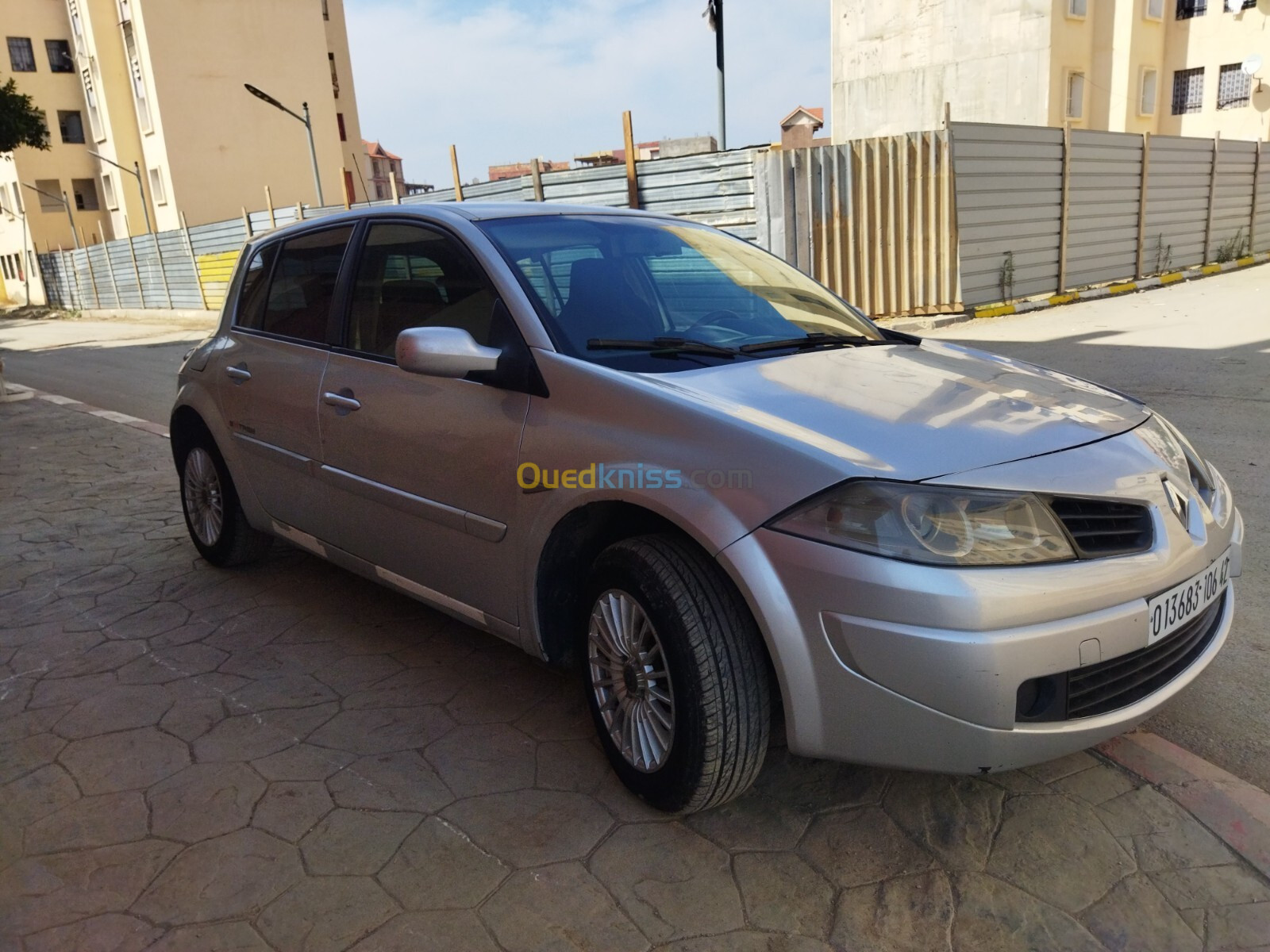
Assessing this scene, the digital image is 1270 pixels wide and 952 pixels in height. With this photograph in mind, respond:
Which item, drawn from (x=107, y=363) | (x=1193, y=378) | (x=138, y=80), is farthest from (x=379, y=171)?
(x=1193, y=378)

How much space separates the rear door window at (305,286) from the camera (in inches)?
147

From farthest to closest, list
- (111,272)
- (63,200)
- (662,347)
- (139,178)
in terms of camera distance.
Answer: (63,200), (139,178), (111,272), (662,347)

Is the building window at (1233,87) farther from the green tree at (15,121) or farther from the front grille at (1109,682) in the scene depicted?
the front grille at (1109,682)

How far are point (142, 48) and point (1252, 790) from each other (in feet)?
142

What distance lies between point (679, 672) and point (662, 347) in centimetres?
102

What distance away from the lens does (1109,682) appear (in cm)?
225

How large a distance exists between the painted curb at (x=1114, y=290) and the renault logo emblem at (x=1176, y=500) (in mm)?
10911

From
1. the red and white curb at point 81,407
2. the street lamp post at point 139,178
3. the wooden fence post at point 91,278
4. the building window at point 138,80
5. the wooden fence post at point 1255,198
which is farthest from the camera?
the building window at point 138,80

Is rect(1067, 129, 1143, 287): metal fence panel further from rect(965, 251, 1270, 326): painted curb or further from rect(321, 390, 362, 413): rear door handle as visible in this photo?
rect(321, 390, 362, 413): rear door handle

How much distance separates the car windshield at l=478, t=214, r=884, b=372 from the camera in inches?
115

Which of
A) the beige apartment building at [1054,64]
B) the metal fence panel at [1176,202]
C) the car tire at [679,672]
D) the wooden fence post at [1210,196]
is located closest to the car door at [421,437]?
the car tire at [679,672]

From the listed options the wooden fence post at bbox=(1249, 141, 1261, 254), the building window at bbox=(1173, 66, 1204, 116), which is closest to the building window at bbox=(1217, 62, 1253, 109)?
the building window at bbox=(1173, 66, 1204, 116)

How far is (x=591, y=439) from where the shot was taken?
2.62 metres

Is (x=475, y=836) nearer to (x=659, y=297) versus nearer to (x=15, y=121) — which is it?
(x=659, y=297)
